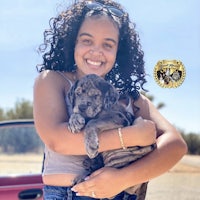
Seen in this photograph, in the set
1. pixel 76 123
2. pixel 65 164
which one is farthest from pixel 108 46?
pixel 65 164

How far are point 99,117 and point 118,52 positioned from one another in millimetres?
530

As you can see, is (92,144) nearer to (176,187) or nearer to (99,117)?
(99,117)

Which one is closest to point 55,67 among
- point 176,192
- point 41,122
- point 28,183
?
point 41,122

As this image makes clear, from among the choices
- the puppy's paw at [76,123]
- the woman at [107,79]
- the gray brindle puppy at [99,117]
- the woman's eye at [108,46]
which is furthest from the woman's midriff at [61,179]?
the woman's eye at [108,46]

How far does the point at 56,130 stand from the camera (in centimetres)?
293

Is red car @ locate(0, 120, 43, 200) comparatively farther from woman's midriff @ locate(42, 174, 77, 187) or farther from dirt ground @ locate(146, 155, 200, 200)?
dirt ground @ locate(146, 155, 200, 200)

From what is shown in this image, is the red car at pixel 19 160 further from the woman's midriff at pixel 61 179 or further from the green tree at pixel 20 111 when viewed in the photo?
the green tree at pixel 20 111

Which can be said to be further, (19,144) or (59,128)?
(19,144)

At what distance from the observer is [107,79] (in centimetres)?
348

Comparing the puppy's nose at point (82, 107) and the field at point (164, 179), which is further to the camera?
the field at point (164, 179)

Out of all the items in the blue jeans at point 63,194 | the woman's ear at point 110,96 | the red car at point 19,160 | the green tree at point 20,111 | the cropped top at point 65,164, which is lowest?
the green tree at point 20,111

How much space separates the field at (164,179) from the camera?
7.67 meters

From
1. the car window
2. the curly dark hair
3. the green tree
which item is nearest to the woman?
the curly dark hair

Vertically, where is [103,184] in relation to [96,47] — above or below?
below
